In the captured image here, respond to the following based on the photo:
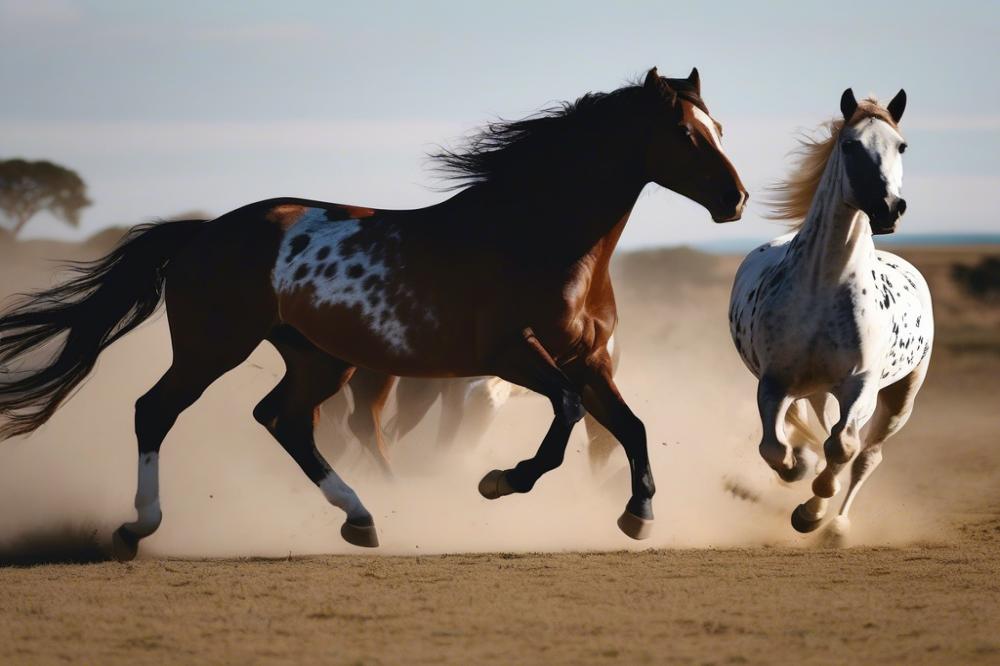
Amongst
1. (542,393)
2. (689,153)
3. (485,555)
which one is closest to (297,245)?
(542,393)

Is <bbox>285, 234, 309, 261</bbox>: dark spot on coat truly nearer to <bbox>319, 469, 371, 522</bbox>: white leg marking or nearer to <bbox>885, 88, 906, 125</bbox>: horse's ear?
<bbox>319, 469, 371, 522</bbox>: white leg marking

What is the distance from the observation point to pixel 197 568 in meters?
7.20

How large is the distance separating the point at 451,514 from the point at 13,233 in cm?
1726

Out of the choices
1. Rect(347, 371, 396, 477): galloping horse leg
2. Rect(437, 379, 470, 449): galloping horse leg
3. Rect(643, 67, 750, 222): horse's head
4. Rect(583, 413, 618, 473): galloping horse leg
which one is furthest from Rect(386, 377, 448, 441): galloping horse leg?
Rect(643, 67, 750, 222): horse's head

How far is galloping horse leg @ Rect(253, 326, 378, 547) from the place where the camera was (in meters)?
7.44

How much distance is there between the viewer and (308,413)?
766 cm

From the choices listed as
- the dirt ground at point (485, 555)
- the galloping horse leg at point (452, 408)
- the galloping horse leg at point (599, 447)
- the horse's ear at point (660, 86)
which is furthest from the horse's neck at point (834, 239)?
the galloping horse leg at point (452, 408)

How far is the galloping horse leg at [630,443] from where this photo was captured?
6.97m

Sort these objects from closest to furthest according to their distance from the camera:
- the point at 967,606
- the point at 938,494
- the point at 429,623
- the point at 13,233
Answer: the point at 429,623, the point at 967,606, the point at 938,494, the point at 13,233

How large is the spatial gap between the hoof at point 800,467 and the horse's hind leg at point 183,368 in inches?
100

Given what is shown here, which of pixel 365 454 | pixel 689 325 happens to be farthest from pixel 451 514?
pixel 689 325

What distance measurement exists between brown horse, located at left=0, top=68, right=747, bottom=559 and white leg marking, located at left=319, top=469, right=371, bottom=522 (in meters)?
0.01

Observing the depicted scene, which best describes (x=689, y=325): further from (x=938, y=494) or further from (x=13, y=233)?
(x=938, y=494)

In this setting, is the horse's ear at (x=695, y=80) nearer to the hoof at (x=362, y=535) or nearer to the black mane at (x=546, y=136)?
the black mane at (x=546, y=136)
